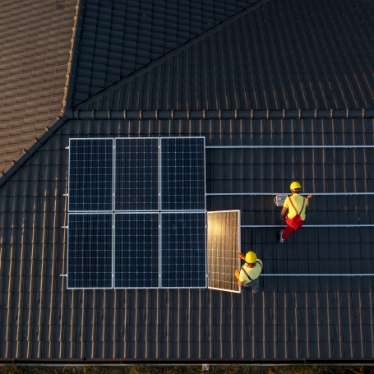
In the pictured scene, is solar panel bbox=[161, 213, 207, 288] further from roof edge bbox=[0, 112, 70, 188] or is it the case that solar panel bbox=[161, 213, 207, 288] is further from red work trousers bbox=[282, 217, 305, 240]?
roof edge bbox=[0, 112, 70, 188]

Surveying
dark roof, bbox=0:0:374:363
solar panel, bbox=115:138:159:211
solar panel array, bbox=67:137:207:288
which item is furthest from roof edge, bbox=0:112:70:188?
solar panel, bbox=115:138:159:211

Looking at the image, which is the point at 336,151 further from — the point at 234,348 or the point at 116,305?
the point at 116,305

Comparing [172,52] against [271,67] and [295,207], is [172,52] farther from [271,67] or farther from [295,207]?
[295,207]

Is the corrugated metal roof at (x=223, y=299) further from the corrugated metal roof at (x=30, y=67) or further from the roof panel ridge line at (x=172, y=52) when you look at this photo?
the roof panel ridge line at (x=172, y=52)

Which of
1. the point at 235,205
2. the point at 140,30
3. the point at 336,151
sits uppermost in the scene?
the point at 140,30

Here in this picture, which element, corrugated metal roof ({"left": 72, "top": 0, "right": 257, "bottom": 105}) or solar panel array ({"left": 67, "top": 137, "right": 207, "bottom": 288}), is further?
corrugated metal roof ({"left": 72, "top": 0, "right": 257, "bottom": 105})

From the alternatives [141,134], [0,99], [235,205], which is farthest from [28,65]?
[235,205]
